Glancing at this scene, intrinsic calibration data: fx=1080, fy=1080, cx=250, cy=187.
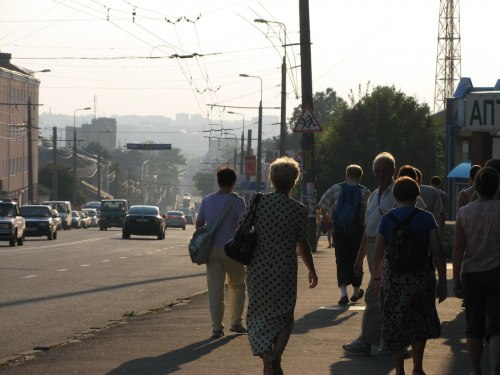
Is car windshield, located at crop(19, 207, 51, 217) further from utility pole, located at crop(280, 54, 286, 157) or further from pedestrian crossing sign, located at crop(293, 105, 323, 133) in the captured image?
pedestrian crossing sign, located at crop(293, 105, 323, 133)

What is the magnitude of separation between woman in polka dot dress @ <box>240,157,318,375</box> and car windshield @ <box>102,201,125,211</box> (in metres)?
55.3

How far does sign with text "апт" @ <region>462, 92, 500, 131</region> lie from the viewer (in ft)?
43.0

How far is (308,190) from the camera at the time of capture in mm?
28250

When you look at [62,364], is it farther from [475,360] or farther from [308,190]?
[308,190]

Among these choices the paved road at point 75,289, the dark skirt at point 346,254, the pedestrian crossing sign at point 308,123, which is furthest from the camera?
the pedestrian crossing sign at point 308,123

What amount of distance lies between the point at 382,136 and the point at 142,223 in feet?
71.0

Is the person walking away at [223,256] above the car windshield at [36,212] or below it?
above

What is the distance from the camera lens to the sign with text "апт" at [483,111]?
13109 millimetres

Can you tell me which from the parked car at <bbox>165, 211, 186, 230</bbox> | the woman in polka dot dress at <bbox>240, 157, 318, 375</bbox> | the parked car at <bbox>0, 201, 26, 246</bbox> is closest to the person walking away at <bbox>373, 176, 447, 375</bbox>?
the woman in polka dot dress at <bbox>240, 157, 318, 375</bbox>

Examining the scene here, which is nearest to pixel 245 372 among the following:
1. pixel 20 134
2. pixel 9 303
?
pixel 9 303

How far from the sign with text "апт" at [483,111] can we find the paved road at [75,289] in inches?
194

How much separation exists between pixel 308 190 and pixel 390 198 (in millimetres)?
18815

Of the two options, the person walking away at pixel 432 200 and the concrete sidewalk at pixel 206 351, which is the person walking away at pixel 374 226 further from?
the person walking away at pixel 432 200

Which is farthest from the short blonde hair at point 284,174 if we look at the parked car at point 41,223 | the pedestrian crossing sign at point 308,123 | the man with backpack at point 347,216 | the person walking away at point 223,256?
the parked car at point 41,223
